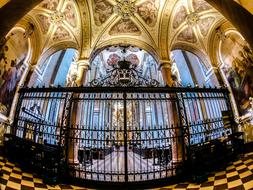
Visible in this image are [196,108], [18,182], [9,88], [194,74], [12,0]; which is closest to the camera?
[12,0]

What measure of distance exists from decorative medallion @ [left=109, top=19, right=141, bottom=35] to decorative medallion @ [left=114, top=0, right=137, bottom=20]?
1.05ft

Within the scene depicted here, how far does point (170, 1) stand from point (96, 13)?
3694 millimetres

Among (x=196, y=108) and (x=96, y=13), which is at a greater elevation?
(x=96, y=13)

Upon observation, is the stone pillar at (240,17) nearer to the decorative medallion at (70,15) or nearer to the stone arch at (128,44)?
the stone arch at (128,44)

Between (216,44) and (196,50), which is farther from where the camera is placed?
(196,50)

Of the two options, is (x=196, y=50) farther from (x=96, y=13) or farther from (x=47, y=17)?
(x=47, y=17)

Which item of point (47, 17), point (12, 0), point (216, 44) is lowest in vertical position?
point (12, 0)

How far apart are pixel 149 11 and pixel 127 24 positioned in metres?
1.30

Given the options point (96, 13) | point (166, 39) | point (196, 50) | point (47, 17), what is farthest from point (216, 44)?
point (47, 17)

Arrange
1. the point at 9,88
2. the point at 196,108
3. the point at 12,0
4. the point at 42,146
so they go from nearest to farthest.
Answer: the point at 12,0
the point at 42,146
the point at 9,88
the point at 196,108

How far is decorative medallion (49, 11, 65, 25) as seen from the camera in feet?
33.0

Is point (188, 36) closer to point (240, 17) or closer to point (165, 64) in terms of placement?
point (165, 64)

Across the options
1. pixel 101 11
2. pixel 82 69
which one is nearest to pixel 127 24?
pixel 101 11

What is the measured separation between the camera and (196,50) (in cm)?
1139
